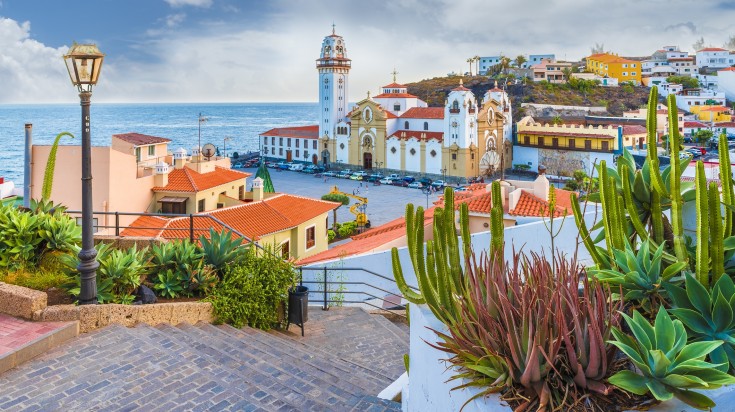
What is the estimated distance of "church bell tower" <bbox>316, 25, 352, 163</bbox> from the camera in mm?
Result: 73438

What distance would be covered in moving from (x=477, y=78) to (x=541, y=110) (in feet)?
78.3

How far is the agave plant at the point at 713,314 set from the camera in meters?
3.27

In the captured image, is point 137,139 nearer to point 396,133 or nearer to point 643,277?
point 643,277

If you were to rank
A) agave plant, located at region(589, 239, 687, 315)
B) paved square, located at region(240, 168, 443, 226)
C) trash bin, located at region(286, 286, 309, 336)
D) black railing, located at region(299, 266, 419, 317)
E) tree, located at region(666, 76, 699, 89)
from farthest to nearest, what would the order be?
tree, located at region(666, 76, 699, 89)
paved square, located at region(240, 168, 443, 226)
black railing, located at region(299, 266, 419, 317)
trash bin, located at region(286, 286, 309, 336)
agave plant, located at region(589, 239, 687, 315)

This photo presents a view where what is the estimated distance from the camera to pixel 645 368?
2912mm

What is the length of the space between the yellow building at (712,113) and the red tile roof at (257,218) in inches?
3079

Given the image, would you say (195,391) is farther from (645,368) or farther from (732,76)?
(732,76)

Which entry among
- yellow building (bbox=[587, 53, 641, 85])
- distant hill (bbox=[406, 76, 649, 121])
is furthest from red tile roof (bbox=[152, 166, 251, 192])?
yellow building (bbox=[587, 53, 641, 85])

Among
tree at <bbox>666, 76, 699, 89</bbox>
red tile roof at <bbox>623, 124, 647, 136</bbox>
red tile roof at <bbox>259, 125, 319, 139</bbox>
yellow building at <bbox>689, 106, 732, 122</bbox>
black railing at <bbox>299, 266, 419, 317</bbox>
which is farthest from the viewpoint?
tree at <bbox>666, 76, 699, 89</bbox>

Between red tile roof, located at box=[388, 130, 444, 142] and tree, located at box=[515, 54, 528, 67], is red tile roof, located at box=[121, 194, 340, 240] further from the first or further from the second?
tree, located at box=[515, 54, 528, 67]

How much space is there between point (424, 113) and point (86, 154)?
210 ft

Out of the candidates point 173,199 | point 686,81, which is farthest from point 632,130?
point 686,81

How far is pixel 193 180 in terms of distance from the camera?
23.2 metres

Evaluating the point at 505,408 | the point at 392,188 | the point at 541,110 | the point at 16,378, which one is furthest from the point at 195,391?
the point at 541,110
